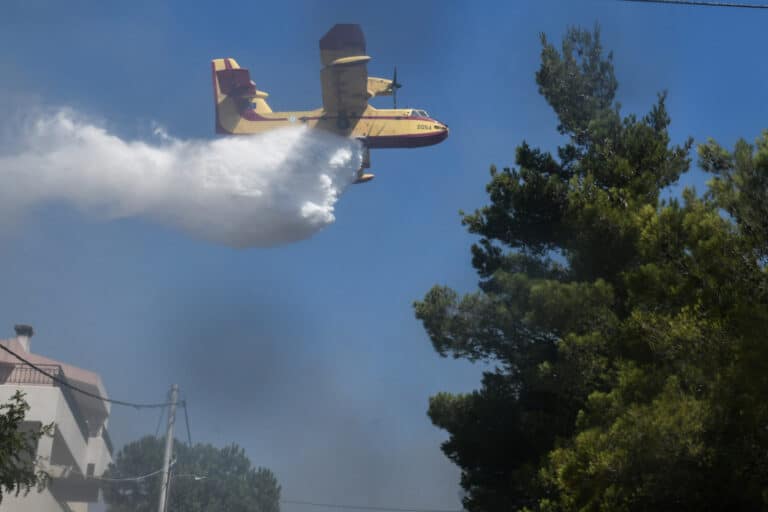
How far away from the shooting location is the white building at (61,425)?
36312 millimetres

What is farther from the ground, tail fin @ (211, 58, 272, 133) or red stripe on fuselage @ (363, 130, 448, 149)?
tail fin @ (211, 58, 272, 133)

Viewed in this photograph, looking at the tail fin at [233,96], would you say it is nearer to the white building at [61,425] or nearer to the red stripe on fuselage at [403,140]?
the red stripe on fuselage at [403,140]

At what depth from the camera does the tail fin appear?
1886 inches

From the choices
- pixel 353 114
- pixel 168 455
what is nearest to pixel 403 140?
pixel 353 114

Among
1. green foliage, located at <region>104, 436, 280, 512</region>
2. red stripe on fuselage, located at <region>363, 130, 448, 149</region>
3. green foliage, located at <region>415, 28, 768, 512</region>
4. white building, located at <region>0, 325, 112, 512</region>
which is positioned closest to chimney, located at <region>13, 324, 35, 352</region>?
white building, located at <region>0, 325, 112, 512</region>

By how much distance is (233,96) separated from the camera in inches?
1906

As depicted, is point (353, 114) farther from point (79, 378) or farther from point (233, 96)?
point (79, 378)

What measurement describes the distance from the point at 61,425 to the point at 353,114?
64.4 feet

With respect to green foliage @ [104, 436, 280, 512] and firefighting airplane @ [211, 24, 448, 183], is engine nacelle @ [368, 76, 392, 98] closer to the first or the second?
firefighting airplane @ [211, 24, 448, 183]

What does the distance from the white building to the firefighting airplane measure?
15.4 meters

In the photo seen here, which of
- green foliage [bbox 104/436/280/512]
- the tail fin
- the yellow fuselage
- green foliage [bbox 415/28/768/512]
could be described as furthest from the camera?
green foliage [bbox 104/436/280/512]

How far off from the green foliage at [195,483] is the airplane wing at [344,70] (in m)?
24.6

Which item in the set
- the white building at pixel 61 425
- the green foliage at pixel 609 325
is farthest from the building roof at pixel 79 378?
the green foliage at pixel 609 325

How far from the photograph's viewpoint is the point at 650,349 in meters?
13.5
